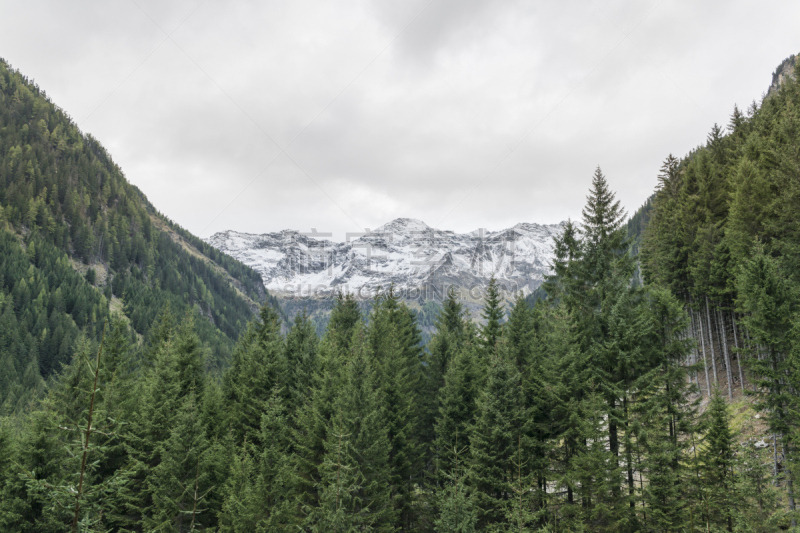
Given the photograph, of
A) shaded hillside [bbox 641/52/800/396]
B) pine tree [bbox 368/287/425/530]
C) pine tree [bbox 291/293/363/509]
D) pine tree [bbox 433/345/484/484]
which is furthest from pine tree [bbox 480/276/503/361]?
shaded hillside [bbox 641/52/800/396]

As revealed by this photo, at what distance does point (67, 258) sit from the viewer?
395ft

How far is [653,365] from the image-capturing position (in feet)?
70.6

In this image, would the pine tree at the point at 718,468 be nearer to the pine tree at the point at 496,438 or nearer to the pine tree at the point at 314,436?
the pine tree at the point at 496,438

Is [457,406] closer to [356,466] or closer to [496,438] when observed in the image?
[496,438]

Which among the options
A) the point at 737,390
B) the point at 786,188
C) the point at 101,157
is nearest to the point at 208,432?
the point at 737,390

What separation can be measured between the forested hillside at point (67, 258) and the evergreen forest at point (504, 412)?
49049 mm

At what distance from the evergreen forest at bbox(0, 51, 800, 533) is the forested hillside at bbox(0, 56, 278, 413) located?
49.0 metres

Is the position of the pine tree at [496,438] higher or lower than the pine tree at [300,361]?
lower

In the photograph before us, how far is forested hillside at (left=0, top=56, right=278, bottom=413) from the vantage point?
8862 cm

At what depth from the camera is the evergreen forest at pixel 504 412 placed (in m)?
19.1

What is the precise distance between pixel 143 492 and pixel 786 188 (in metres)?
45.1

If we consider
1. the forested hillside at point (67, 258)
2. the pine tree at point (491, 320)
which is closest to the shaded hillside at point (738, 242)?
the pine tree at point (491, 320)

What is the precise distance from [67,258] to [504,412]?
143476 millimetres

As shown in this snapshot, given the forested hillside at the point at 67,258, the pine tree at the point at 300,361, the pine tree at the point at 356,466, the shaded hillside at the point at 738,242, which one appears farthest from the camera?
the forested hillside at the point at 67,258
